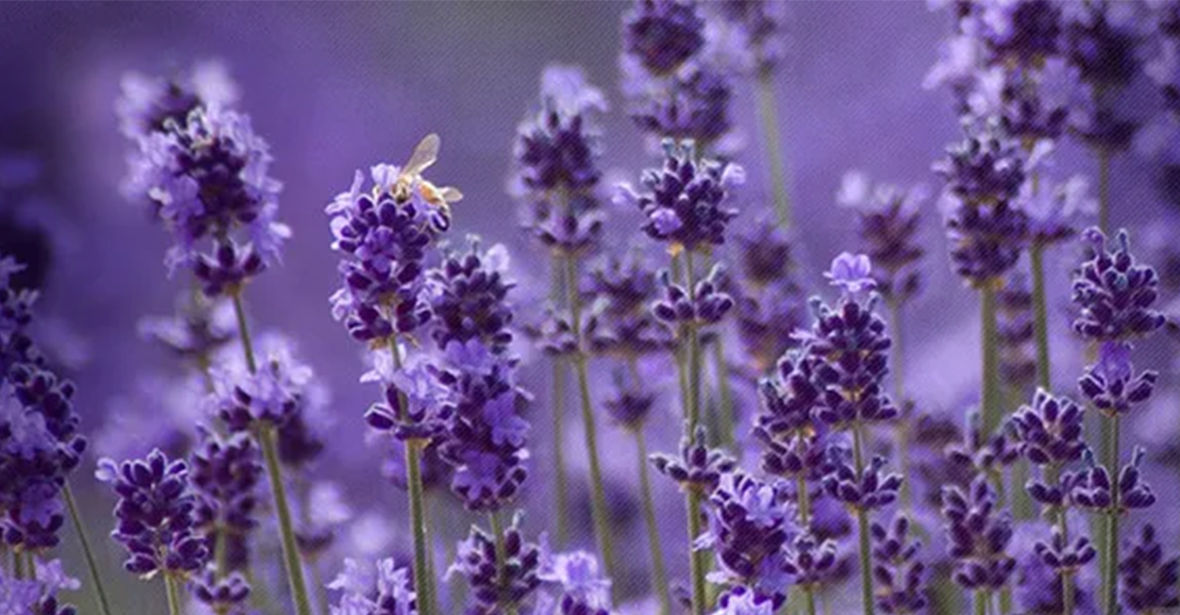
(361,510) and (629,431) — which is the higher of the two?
(361,510)

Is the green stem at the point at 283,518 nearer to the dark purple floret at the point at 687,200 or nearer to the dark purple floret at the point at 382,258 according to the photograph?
the dark purple floret at the point at 382,258

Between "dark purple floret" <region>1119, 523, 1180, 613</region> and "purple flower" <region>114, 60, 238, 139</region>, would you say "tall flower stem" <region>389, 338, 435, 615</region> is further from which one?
"purple flower" <region>114, 60, 238, 139</region>

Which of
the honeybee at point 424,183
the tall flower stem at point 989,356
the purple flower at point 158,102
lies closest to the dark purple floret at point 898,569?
the tall flower stem at point 989,356

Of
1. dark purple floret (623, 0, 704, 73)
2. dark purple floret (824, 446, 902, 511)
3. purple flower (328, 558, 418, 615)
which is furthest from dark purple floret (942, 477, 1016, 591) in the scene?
dark purple floret (623, 0, 704, 73)

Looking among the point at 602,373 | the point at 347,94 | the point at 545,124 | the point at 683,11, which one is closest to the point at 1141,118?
the point at 683,11

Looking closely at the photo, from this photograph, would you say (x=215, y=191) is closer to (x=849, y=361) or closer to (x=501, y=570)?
(x=501, y=570)

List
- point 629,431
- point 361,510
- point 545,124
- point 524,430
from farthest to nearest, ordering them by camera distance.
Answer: point 361,510
point 629,431
point 545,124
point 524,430

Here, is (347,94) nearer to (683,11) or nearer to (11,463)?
(683,11)
